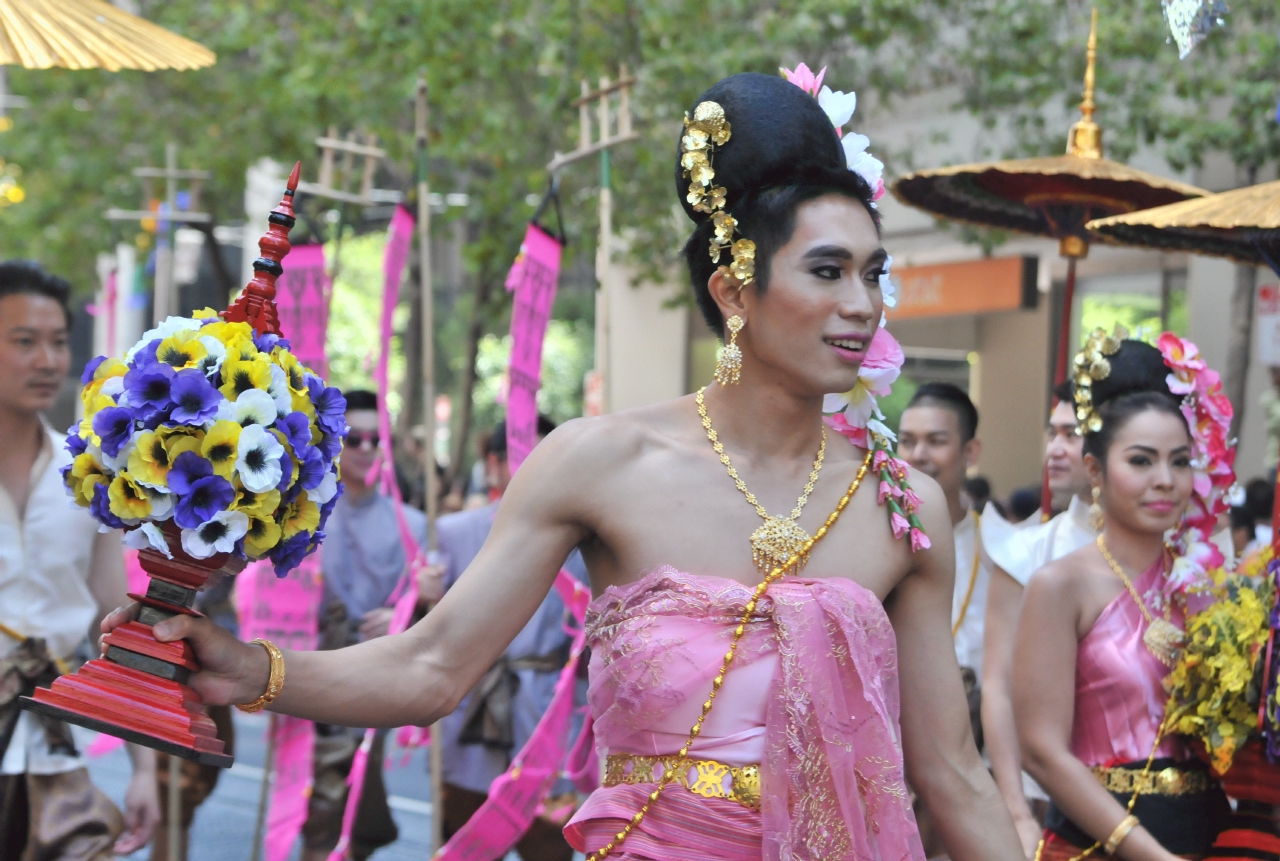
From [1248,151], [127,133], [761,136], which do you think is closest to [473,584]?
[761,136]

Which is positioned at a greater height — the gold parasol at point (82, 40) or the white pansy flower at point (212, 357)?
the gold parasol at point (82, 40)

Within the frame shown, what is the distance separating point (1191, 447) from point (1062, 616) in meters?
0.64

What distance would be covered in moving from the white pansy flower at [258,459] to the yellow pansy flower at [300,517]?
0.09m

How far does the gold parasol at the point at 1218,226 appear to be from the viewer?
417 cm

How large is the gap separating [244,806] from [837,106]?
8.03 metres

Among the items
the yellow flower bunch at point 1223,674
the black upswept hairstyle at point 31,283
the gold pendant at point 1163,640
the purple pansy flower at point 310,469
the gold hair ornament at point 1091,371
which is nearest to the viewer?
the purple pansy flower at point 310,469

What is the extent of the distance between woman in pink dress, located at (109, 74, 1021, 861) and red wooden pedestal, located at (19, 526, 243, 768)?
0.67 ft

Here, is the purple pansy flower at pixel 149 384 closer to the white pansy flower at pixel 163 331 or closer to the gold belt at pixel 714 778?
the white pansy flower at pixel 163 331

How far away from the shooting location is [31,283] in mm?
4918

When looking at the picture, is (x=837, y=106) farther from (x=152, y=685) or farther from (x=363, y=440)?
(x=363, y=440)

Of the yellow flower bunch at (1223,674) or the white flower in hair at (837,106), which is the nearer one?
the white flower in hair at (837,106)

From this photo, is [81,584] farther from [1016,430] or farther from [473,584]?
[1016,430]

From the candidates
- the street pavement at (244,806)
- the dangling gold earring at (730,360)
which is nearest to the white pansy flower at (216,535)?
the dangling gold earring at (730,360)

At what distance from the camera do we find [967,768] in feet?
9.58
